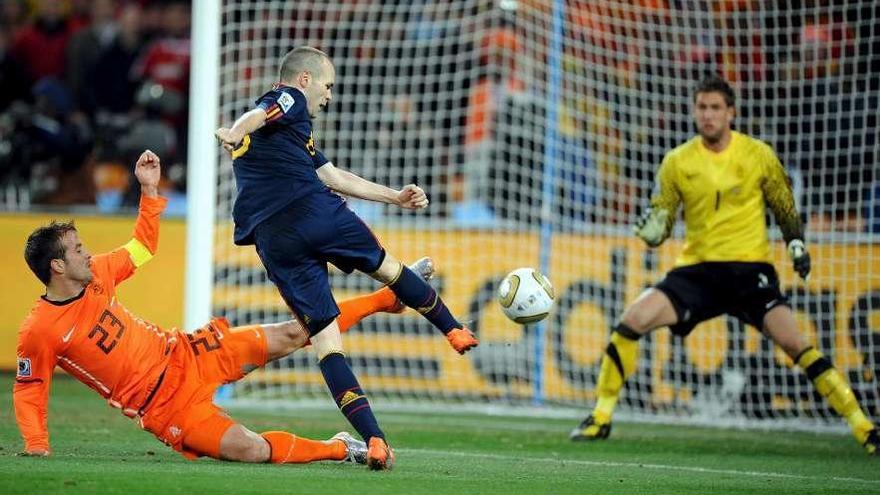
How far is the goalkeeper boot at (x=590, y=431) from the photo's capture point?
9.34m

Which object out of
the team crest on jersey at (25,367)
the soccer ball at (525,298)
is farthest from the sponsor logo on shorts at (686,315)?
the team crest on jersey at (25,367)

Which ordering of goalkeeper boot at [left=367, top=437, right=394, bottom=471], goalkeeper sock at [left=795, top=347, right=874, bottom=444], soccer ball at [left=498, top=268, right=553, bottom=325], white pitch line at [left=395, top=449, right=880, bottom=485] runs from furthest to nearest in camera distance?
goalkeeper sock at [left=795, top=347, right=874, bottom=444] < white pitch line at [left=395, top=449, right=880, bottom=485] < soccer ball at [left=498, top=268, right=553, bottom=325] < goalkeeper boot at [left=367, top=437, right=394, bottom=471]

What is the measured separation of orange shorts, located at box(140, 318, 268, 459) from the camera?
22.0 feet

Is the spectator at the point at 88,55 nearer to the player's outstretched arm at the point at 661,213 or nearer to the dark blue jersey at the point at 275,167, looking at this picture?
the player's outstretched arm at the point at 661,213

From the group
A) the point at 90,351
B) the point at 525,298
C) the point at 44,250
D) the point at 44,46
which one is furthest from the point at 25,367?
the point at 44,46

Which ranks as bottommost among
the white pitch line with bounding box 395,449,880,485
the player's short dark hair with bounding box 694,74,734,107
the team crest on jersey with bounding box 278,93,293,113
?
the white pitch line with bounding box 395,449,880,485

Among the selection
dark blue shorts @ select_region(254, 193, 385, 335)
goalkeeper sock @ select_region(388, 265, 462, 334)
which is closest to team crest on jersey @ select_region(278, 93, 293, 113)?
dark blue shorts @ select_region(254, 193, 385, 335)

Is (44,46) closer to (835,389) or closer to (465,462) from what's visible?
(465,462)

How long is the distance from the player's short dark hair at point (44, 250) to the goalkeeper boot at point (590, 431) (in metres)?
3.98

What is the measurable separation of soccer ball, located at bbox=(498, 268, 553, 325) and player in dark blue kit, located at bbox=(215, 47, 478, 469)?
544mm

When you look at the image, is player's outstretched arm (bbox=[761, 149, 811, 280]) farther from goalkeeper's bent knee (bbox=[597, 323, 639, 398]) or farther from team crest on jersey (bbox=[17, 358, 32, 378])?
team crest on jersey (bbox=[17, 358, 32, 378])

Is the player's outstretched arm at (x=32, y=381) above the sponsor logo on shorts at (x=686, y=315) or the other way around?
the other way around

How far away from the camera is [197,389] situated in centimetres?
678

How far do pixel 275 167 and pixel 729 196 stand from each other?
146 inches
